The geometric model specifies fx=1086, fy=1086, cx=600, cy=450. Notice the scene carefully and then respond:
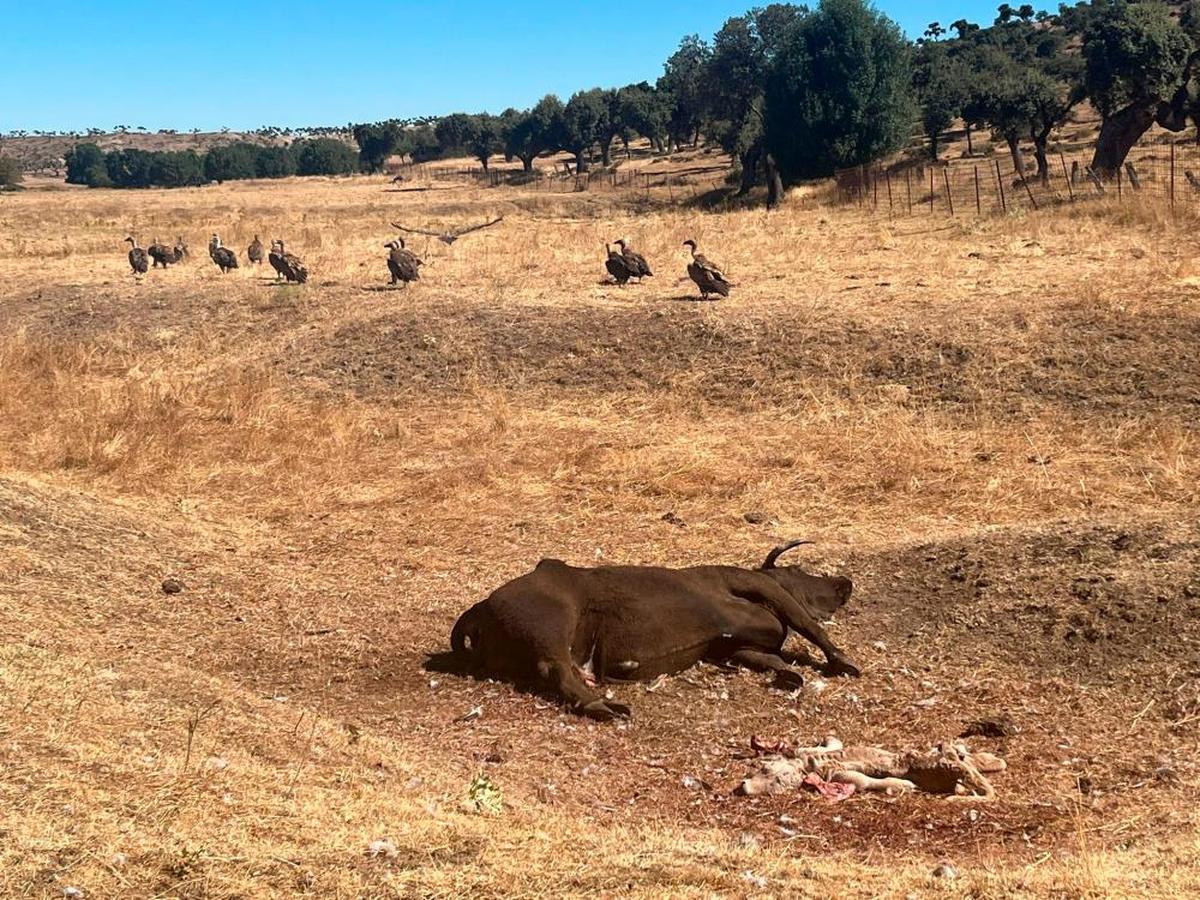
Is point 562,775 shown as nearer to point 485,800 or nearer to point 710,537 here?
point 485,800

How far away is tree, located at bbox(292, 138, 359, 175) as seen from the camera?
101613mm

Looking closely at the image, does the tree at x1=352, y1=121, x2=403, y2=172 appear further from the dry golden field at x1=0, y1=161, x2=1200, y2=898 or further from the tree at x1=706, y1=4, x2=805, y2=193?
the dry golden field at x1=0, y1=161, x2=1200, y2=898

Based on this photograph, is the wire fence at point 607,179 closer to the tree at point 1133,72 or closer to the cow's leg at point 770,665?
the tree at point 1133,72

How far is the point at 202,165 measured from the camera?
96.3 meters

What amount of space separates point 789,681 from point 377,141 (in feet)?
329

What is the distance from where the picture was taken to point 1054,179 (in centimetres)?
3391

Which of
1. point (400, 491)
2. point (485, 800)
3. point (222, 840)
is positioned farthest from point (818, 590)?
point (400, 491)

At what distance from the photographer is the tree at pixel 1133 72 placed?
106 ft

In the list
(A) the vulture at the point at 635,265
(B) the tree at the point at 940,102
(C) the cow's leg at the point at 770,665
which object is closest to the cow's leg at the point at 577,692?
(C) the cow's leg at the point at 770,665

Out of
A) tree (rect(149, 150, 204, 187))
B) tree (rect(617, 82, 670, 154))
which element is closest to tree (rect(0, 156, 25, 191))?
tree (rect(149, 150, 204, 187))

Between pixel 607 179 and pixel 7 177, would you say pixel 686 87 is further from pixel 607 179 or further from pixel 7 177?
pixel 7 177

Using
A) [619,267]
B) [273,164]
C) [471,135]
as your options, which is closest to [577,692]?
[619,267]

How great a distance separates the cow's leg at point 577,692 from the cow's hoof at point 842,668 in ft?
5.18

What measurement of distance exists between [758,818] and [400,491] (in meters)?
7.97
